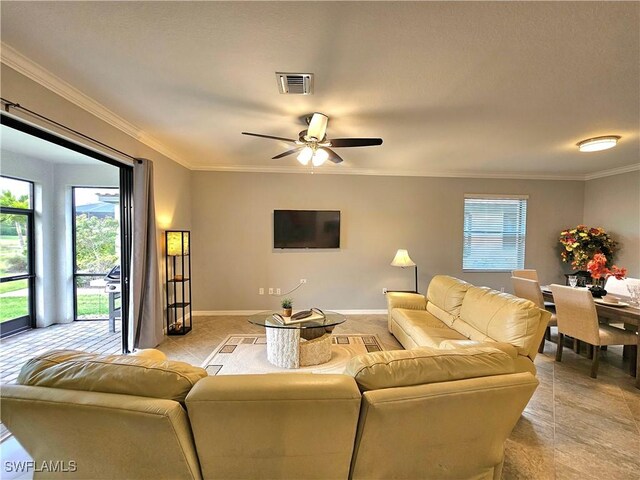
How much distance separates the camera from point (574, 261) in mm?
4859

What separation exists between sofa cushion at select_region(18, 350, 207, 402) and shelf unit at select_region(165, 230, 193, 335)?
2705 millimetres

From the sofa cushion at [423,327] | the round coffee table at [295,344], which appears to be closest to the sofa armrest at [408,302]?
the sofa cushion at [423,327]

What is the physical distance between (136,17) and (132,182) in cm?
219

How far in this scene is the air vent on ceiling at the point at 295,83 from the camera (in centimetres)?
200

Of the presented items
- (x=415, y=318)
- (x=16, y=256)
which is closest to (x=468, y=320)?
(x=415, y=318)

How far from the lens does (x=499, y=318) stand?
2.32 m

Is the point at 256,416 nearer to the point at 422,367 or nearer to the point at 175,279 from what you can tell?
the point at 422,367

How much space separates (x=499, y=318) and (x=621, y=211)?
439 cm

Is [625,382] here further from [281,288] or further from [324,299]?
[281,288]

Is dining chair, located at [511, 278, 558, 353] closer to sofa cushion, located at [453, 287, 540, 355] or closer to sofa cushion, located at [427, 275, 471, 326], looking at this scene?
sofa cushion, located at [427, 275, 471, 326]

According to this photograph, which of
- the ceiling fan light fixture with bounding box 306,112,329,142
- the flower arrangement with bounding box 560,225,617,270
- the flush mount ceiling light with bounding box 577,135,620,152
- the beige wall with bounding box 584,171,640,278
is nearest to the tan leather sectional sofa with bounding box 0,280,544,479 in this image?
the ceiling fan light fixture with bounding box 306,112,329,142

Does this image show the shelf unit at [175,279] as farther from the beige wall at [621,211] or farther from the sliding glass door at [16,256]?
the beige wall at [621,211]

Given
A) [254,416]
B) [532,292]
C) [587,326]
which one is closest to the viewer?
[254,416]

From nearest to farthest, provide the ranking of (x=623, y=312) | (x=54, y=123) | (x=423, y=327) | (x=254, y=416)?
(x=254, y=416) → (x=54, y=123) → (x=623, y=312) → (x=423, y=327)
